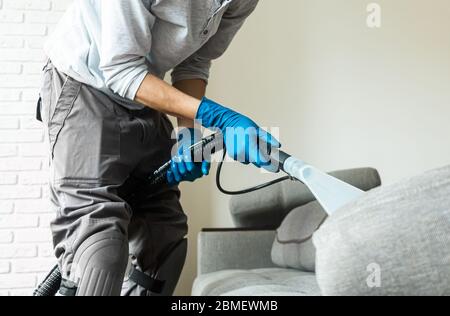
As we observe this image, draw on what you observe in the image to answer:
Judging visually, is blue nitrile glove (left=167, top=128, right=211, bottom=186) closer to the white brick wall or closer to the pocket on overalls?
the pocket on overalls

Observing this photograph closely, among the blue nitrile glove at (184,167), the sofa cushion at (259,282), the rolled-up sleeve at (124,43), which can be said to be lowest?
the sofa cushion at (259,282)

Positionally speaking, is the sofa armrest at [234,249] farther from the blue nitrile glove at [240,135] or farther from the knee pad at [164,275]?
the blue nitrile glove at [240,135]

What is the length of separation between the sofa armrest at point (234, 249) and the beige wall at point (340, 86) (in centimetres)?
59

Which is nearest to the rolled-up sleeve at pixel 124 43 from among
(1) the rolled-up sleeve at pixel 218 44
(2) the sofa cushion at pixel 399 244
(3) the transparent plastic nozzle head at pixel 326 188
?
(1) the rolled-up sleeve at pixel 218 44

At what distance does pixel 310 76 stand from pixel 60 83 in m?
1.63

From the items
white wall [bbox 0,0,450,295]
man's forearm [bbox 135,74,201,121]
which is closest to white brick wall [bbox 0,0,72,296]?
white wall [bbox 0,0,450,295]

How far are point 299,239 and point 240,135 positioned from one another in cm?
70

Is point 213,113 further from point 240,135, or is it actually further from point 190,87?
point 190,87

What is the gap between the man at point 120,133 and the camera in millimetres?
946

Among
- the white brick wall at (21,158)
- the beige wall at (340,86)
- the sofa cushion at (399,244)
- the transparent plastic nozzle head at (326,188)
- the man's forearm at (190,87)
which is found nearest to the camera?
the sofa cushion at (399,244)

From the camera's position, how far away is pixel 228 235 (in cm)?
189

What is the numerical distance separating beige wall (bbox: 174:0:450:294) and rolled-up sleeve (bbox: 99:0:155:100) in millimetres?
1466

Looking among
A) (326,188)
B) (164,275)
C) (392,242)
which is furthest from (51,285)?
(392,242)

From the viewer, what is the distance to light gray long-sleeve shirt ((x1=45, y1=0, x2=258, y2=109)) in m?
1.04
